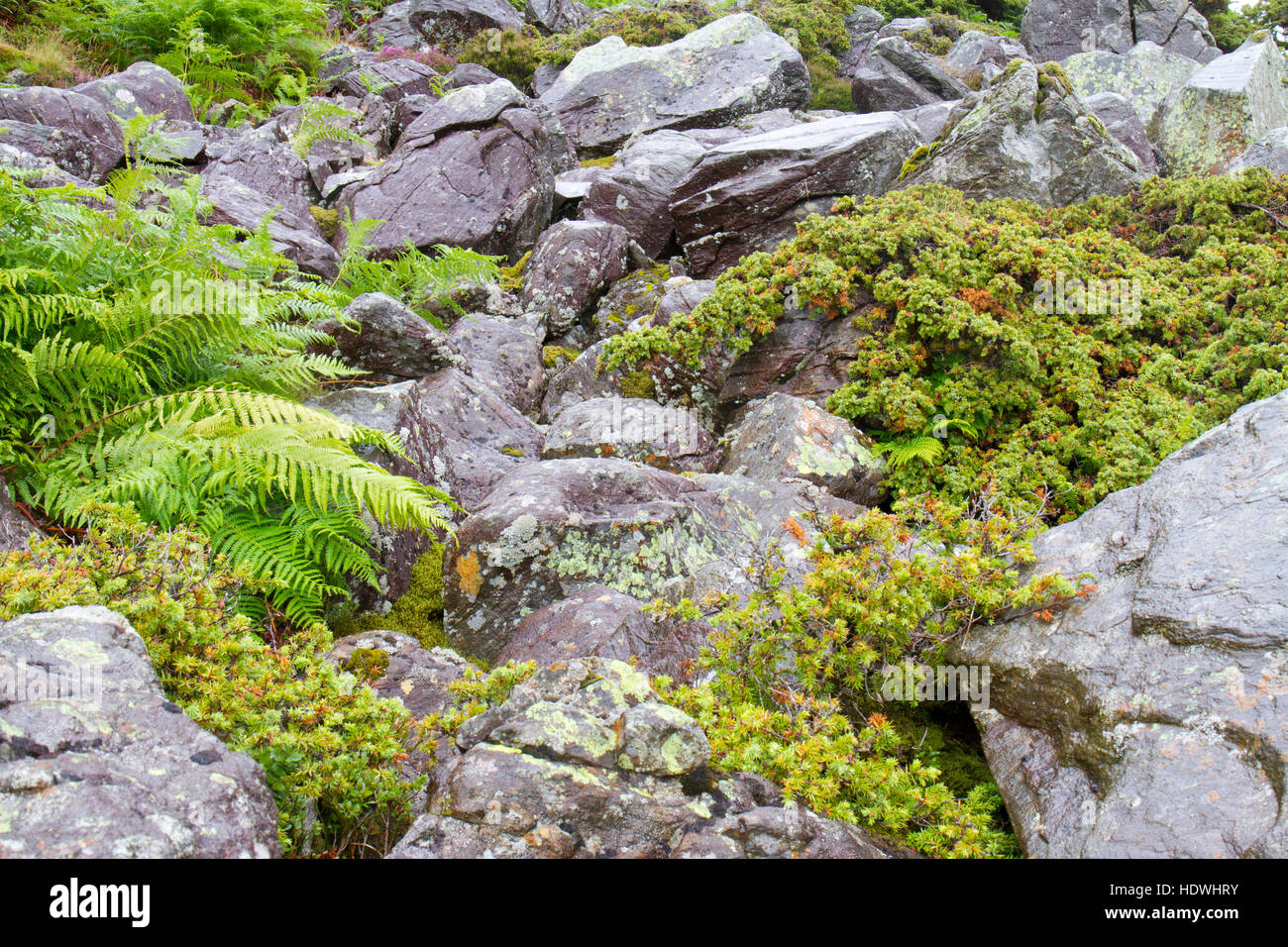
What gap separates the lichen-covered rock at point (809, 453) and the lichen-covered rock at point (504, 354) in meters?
2.77

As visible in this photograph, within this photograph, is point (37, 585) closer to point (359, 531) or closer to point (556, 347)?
point (359, 531)

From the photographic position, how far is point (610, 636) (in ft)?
13.2

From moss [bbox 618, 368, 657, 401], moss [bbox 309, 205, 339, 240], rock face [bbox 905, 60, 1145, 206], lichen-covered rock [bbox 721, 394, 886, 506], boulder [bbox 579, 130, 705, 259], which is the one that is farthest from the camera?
moss [bbox 309, 205, 339, 240]

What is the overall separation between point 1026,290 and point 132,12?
17.9m

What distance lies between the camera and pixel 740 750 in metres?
2.81

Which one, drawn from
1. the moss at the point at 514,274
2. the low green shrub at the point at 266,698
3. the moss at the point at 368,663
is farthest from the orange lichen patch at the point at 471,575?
the moss at the point at 514,274

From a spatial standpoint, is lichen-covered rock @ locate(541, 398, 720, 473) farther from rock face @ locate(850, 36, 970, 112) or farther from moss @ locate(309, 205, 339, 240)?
rock face @ locate(850, 36, 970, 112)

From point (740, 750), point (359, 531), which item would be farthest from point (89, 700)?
point (359, 531)

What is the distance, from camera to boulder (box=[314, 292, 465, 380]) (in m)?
6.70

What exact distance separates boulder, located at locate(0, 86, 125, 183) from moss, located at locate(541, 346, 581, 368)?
6.44 metres

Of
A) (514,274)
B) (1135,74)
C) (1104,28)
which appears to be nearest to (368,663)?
(514,274)

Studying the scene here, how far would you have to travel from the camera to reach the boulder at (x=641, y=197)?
11242 mm

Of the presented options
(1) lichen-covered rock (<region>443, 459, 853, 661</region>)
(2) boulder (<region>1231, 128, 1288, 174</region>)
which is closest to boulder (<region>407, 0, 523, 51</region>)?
(2) boulder (<region>1231, 128, 1288, 174</region>)

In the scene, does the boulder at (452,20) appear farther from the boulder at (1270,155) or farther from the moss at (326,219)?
the boulder at (1270,155)
